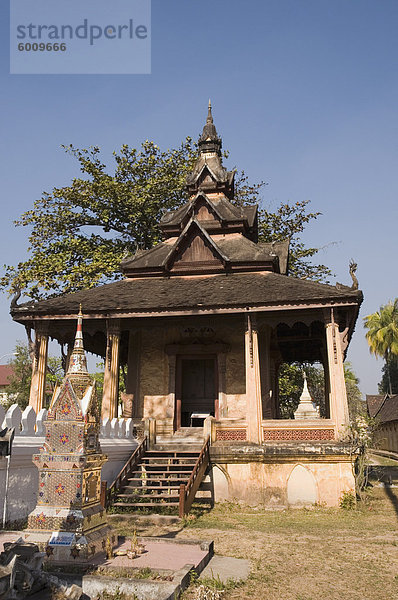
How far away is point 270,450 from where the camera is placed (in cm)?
1345

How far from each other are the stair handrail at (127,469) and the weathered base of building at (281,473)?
2.06m

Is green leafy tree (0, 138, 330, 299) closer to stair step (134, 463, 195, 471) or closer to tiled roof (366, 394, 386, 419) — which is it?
stair step (134, 463, 195, 471)

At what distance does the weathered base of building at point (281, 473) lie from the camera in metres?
13.1

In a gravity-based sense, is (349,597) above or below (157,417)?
below

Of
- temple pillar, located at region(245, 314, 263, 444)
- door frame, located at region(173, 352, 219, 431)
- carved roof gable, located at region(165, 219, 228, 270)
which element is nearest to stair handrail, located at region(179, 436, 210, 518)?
temple pillar, located at region(245, 314, 263, 444)

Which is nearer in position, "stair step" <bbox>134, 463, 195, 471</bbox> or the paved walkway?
the paved walkway

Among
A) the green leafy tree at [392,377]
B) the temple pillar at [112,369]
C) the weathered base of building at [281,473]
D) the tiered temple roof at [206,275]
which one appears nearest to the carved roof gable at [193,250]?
the tiered temple roof at [206,275]

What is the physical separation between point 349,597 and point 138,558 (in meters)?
2.65

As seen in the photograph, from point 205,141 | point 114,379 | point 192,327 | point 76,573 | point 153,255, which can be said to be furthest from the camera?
point 205,141

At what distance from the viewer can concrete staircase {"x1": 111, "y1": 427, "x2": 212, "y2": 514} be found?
1188 cm

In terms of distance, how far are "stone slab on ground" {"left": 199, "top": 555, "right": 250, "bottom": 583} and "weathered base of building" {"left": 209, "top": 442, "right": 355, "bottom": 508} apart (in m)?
5.93

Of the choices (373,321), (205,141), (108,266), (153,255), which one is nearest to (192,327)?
(153,255)

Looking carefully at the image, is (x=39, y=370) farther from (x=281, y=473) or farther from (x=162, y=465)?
(x=281, y=473)

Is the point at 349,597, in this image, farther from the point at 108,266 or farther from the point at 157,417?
the point at 108,266
